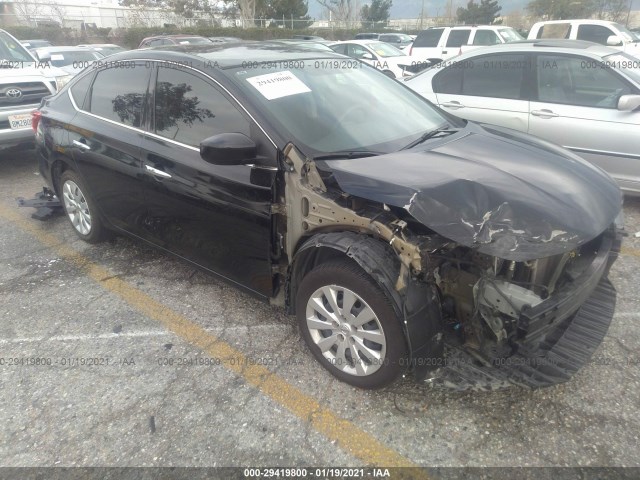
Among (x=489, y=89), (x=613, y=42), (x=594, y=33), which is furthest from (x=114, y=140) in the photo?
(x=594, y=33)

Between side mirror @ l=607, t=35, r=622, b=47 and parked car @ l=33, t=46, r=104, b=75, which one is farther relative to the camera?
parked car @ l=33, t=46, r=104, b=75

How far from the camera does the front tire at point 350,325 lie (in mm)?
2234

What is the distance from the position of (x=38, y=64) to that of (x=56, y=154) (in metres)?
4.12

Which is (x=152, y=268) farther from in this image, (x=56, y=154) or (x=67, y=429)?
(x=67, y=429)

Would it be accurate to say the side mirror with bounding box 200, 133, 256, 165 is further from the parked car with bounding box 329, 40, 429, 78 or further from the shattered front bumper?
the parked car with bounding box 329, 40, 429, 78

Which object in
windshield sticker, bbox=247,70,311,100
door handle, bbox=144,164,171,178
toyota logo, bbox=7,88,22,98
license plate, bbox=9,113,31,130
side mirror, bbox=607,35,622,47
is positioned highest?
side mirror, bbox=607,35,622,47

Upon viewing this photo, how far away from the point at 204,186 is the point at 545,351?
2046 millimetres

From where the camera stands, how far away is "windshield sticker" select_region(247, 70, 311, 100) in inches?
110

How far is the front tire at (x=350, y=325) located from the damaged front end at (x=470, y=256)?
8 centimetres

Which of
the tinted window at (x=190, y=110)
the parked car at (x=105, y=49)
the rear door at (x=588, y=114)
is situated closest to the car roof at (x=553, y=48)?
the rear door at (x=588, y=114)

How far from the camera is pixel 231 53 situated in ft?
10.5

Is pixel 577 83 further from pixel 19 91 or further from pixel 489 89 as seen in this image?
pixel 19 91

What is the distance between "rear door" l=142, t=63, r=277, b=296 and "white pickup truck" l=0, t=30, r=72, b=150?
3976 millimetres

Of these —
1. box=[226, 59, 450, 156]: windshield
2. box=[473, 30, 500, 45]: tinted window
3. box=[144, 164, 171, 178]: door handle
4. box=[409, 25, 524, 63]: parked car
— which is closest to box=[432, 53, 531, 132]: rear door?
box=[226, 59, 450, 156]: windshield
